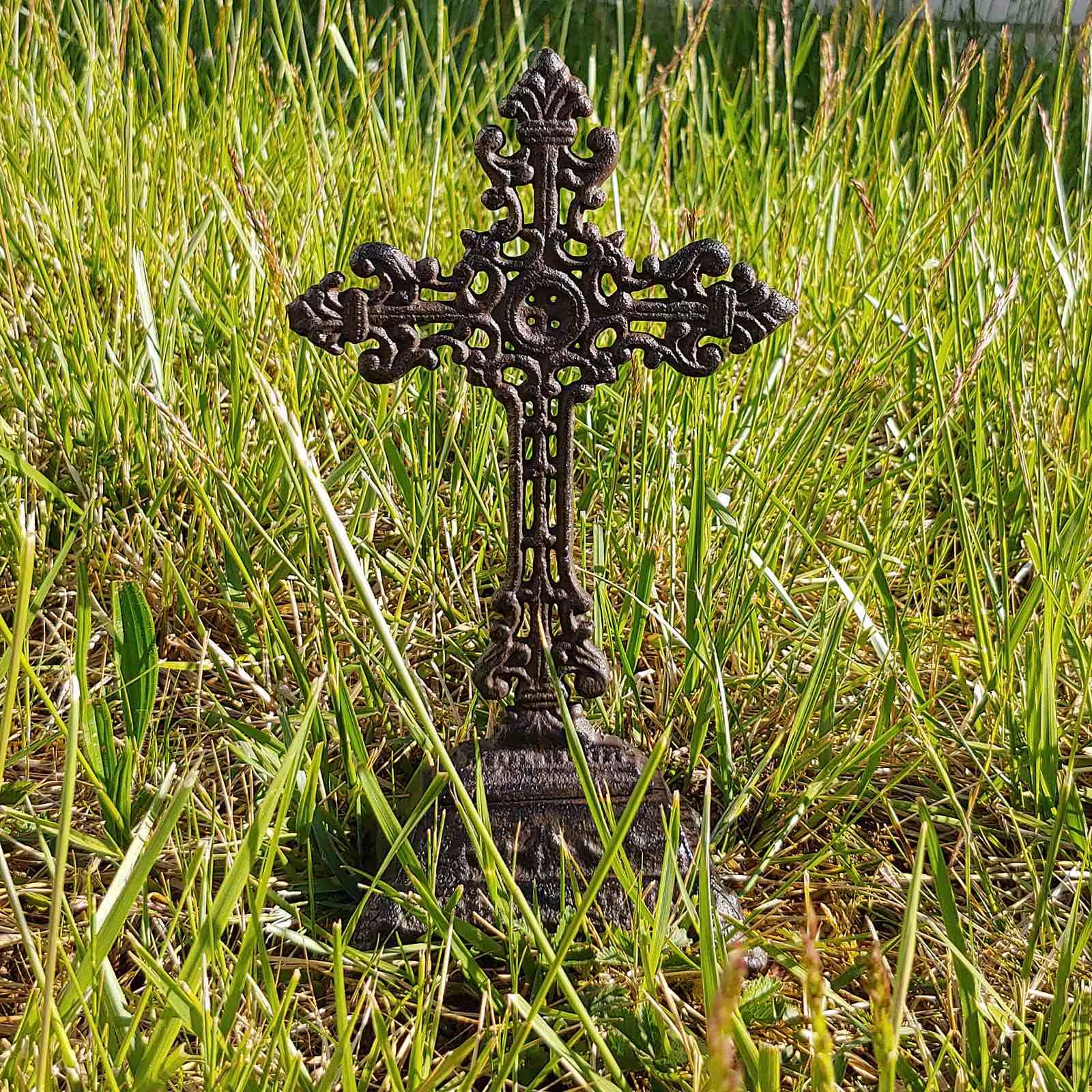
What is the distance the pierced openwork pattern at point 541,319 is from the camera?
1.11 meters

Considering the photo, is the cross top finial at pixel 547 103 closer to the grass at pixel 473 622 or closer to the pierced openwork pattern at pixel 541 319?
the pierced openwork pattern at pixel 541 319

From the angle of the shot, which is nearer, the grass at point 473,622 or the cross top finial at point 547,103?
the grass at point 473,622

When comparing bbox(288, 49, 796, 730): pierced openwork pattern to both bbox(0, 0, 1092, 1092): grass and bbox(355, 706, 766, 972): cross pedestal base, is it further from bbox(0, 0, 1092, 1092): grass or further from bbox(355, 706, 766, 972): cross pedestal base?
bbox(0, 0, 1092, 1092): grass

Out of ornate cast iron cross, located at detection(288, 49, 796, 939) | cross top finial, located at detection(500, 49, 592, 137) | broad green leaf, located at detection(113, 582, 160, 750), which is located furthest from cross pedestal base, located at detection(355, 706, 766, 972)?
cross top finial, located at detection(500, 49, 592, 137)

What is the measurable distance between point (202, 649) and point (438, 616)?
29 cm

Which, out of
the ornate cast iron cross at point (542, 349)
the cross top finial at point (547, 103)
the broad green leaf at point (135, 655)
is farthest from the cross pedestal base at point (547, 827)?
the cross top finial at point (547, 103)

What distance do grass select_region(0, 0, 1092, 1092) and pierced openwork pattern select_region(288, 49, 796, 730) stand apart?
0.47ft

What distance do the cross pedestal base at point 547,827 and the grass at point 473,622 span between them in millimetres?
46

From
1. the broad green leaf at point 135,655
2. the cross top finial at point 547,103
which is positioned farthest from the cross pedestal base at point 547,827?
the cross top finial at point 547,103

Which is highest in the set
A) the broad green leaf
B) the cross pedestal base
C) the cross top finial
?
the cross top finial

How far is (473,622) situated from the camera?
4.96 feet

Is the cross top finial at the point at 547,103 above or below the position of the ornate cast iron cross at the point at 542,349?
above

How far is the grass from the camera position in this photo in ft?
3.04

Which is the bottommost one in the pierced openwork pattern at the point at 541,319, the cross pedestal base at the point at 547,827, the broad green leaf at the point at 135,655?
the cross pedestal base at the point at 547,827
